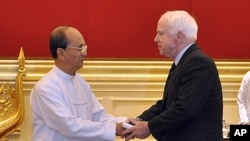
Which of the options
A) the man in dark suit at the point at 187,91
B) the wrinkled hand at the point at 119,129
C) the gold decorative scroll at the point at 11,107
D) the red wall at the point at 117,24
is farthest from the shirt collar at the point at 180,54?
the red wall at the point at 117,24

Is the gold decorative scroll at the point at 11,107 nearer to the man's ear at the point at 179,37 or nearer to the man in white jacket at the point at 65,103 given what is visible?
the man in white jacket at the point at 65,103

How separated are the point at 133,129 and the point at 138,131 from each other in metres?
0.05

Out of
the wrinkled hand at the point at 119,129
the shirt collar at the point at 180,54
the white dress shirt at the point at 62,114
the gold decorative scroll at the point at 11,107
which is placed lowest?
the gold decorative scroll at the point at 11,107

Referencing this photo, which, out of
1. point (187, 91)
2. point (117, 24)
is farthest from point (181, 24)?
point (117, 24)

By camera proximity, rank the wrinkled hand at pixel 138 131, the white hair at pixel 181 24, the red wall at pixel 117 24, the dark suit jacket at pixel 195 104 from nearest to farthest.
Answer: the dark suit jacket at pixel 195 104
the white hair at pixel 181 24
the wrinkled hand at pixel 138 131
the red wall at pixel 117 24

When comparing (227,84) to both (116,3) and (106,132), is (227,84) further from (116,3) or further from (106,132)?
(106,132)

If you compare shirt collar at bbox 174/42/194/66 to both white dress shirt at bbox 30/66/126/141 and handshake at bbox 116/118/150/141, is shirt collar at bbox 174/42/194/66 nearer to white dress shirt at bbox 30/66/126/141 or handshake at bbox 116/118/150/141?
handshake at bbox 116/118/150/141

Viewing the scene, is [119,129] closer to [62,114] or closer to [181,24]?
[62,114]

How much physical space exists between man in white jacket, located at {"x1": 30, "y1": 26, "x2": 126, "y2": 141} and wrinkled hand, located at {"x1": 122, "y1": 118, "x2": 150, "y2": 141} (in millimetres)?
51

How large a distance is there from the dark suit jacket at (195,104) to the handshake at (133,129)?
0.76ft

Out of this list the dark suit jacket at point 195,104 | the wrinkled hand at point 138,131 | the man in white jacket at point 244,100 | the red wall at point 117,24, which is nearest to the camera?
the dark suit jacket at point 195,104

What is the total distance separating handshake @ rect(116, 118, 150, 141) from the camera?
3475mm

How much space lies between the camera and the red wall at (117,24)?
5.96 m

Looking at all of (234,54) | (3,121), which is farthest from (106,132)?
(234,54)
